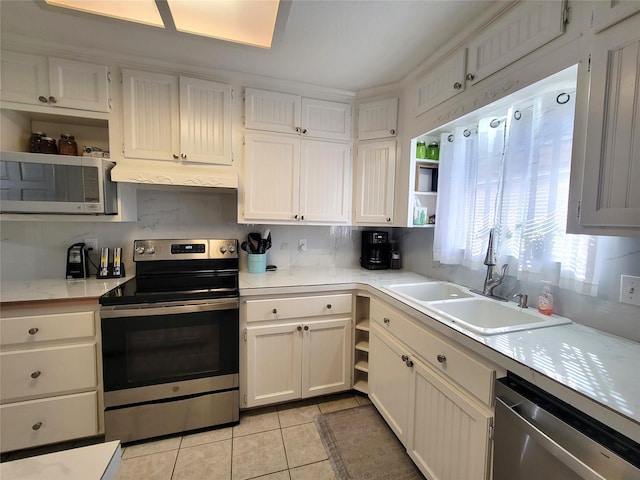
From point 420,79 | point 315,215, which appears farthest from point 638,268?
point 315,215

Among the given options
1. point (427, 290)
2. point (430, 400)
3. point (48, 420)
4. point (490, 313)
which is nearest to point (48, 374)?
point (48, 420)

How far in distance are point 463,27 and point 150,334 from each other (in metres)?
2.42

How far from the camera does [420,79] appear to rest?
1870 millimetres

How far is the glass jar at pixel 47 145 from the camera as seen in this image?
69.5 inches

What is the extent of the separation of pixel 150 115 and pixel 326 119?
1.26 meters

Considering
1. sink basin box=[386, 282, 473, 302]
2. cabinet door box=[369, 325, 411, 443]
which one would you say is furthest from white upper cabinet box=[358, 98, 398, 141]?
cabinet door box=[369, 325, 411, 443]

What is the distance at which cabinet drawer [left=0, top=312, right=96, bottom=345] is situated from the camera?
1.44m

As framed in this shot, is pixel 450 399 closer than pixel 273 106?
Yes

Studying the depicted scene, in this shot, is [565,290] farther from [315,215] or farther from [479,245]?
[315,215]

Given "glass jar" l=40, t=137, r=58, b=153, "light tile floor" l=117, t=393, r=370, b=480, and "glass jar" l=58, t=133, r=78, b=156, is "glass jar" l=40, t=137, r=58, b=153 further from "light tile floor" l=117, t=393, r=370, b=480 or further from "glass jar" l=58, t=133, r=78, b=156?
"light tile floor" l=117, t=393, r=370, b=480

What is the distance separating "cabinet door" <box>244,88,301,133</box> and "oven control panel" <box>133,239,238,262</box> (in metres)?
0.93

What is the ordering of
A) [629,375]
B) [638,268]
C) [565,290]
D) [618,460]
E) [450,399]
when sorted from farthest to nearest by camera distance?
[565,290] → [450,399] → [638,268] → [629,375] → [618,460]

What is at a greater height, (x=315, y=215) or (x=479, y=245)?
(x=315, y=215)

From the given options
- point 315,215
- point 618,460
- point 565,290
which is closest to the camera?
point 618,460
